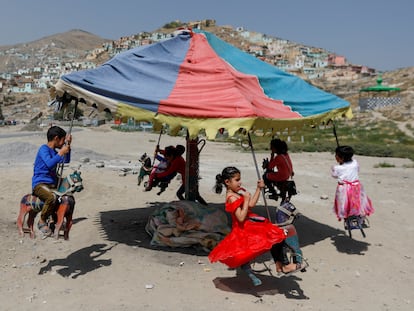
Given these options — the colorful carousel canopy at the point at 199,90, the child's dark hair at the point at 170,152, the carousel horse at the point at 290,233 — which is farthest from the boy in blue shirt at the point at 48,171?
the carousel horse at the point at 290,233

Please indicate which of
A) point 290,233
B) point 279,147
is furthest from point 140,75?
point 290,233

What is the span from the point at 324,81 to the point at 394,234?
105998 mm

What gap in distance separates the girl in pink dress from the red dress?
2346mm

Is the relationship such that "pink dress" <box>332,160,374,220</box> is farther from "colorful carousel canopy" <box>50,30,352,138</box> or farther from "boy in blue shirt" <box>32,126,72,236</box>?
"boy in blue shirt" <box>32,126,72,236</box>

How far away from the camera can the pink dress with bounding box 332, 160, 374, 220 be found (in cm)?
704

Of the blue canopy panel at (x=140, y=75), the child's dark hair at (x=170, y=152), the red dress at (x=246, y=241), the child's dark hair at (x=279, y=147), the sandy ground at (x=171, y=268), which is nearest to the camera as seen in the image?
the red dress at (x=246, y=241)

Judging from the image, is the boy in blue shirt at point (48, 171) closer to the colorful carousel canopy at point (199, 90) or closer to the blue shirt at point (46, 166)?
the blue shirt at point (46, 166)

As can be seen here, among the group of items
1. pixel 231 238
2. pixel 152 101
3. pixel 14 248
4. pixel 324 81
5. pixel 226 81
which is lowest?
pixel 14 248

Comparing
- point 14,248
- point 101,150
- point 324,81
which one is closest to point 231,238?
point 14,248

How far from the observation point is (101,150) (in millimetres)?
21797

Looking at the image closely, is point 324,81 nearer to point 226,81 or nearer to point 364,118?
point 364,118

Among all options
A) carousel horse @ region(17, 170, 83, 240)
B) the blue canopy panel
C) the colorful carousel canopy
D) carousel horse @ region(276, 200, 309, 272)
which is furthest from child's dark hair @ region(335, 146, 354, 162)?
carousel horse @ region(17, 170, 83, 240)

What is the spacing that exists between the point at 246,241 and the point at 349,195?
2.79m

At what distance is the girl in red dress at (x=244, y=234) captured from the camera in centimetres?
496
